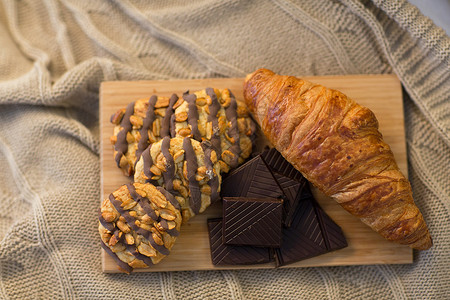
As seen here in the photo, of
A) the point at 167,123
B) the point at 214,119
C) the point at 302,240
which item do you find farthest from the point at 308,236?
the point at 167,123

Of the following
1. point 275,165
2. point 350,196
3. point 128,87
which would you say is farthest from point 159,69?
point 350,196

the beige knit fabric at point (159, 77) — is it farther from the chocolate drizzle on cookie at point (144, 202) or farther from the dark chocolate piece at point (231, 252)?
the chocolate drizzle on cookie at point (144, 202)

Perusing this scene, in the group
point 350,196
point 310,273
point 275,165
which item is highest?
point 350,196

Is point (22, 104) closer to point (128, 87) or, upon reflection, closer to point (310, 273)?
point (128, 87)

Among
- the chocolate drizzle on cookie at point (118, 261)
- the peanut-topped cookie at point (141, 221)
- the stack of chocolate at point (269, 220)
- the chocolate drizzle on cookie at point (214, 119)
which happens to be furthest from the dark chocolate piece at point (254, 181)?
the chocolate drizzle on cookie at point (118, 261)

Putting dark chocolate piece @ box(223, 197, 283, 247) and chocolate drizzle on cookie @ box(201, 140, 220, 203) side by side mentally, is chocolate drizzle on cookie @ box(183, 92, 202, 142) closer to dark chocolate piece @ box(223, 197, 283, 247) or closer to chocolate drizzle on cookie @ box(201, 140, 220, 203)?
chocolate drizzle on cookie @ box(201, 140, 220, 203)

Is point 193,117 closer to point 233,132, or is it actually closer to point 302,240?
point 233,132

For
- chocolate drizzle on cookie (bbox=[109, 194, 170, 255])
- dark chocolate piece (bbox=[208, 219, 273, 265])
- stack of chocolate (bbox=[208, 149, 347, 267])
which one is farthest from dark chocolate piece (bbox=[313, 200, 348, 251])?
chocolate drizzle on cookie (bbox=[109, 194, 170, 255])
